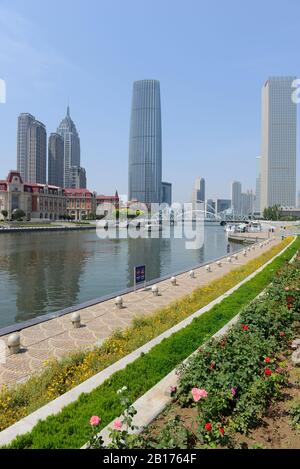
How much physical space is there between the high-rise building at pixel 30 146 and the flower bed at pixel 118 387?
189597 mm

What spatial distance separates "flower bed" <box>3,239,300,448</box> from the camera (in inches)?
194

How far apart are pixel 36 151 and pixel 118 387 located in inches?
7741

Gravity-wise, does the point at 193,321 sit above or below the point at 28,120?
below

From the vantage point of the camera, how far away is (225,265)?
2909 centimetres

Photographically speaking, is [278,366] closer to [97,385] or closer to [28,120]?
[97,385]

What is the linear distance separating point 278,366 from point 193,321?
3.96 metres

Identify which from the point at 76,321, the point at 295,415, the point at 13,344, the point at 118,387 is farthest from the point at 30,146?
the point at 295,415

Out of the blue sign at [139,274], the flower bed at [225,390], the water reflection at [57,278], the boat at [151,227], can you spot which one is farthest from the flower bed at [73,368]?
the boat at [151,227]

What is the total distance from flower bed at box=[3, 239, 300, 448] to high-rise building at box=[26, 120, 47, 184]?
628 ft

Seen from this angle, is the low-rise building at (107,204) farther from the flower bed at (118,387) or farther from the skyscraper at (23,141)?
the flower bed at (118,387)

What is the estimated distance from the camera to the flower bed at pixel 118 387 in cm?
492

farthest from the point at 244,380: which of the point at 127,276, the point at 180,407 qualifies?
the point at 127,276

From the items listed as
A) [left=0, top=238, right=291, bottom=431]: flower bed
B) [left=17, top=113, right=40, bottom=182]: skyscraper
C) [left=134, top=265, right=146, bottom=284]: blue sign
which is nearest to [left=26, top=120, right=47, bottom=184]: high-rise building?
[left=17, top=113, right=40, bottom=182]: skyscraper

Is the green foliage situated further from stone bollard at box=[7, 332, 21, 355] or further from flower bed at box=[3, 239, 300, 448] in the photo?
stone bollard at box=[7, 332, 21, 355]
